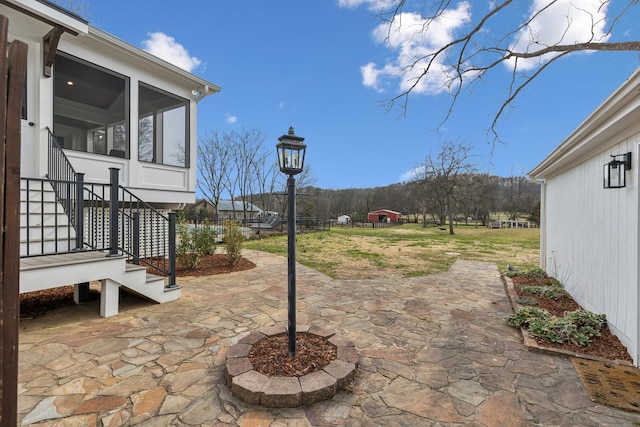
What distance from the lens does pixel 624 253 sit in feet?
9.73

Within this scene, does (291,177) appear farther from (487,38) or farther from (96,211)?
(487,38)

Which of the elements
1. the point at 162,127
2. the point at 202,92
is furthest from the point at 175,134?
the point at 202,92

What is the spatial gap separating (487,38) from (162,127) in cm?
718

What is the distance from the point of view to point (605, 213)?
11.3 feet

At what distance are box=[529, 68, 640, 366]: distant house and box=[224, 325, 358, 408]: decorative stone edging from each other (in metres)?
2.73

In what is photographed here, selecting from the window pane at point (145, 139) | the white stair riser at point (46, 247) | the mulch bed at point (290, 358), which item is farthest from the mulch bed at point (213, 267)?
the mulch bed at point (290, 358)

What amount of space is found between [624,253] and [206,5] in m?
10.3

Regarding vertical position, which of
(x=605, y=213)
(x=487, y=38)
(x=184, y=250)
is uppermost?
(x=487, y=38)

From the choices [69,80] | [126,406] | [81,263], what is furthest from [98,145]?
[126,406]

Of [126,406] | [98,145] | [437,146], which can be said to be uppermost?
[437,146]

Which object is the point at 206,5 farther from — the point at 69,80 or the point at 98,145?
the point at 98,145

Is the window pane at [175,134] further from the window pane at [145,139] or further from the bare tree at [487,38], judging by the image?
the bare tree at [487,38]

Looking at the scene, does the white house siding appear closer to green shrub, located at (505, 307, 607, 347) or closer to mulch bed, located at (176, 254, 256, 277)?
green shrub, located at (505, 307, 607, 347)

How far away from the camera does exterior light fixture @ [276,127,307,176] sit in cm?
247
